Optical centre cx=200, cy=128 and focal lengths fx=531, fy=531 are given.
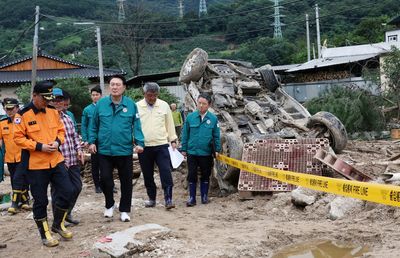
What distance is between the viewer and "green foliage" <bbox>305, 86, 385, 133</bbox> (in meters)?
14.1

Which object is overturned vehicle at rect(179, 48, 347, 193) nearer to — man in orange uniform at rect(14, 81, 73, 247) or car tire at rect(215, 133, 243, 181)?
car tire at rect(215, 133, 243, 181)

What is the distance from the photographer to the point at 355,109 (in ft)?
46.3

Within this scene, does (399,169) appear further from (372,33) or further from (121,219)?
(372,33)

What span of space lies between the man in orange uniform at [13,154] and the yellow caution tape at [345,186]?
3314 millimetres

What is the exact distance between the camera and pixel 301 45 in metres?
56.3

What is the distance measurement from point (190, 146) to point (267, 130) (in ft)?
6.15

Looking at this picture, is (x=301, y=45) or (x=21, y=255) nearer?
(x=21, y=255)

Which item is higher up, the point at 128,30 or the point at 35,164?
the point at 128,30

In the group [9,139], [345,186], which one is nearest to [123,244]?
[345,186]

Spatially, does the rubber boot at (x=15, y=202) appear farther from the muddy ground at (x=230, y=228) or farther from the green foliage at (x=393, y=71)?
the green foliage at (x=393, y=71)

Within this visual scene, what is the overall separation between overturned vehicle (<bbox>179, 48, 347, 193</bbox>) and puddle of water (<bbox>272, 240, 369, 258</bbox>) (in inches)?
129

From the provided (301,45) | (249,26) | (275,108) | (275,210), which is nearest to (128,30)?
(249,26)

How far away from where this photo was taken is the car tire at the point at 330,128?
8859 mm

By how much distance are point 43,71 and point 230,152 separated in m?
31.9
